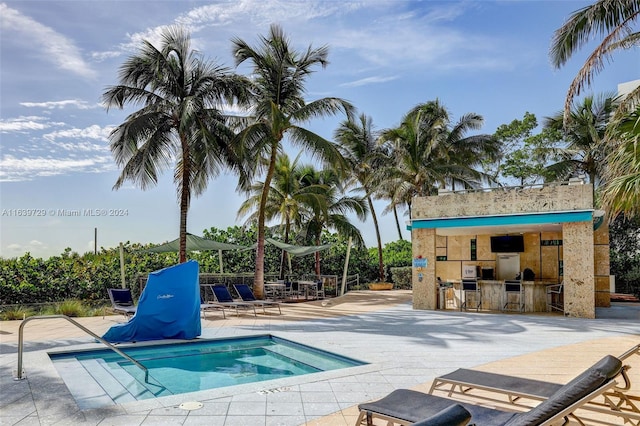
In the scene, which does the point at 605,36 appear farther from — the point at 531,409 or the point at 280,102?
the point at 280,102

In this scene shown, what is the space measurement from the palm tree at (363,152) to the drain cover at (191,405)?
20080 millimetres

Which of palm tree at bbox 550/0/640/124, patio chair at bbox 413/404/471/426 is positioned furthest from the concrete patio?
palm tree at bbox 550/0/640/124

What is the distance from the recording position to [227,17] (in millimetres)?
11984

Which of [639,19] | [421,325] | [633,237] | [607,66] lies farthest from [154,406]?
[633,237]

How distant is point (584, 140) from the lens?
81.5 ft

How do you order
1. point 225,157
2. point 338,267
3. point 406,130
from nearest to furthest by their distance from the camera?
point 225,157
point 406,130
point 338,267

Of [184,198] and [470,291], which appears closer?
[470,291]

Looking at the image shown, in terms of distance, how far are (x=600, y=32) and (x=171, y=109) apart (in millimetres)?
12131

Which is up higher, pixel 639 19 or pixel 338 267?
pixel 639 19

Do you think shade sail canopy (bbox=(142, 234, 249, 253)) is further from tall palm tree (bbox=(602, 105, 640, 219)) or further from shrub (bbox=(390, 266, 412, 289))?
tall palm tree (bbox=(602, 105, 640, 219))

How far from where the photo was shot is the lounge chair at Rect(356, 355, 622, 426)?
11.1ft

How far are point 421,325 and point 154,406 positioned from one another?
7846mm

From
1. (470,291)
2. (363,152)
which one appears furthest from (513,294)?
(363,152)

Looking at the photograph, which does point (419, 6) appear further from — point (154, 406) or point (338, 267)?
point (338, 267)
